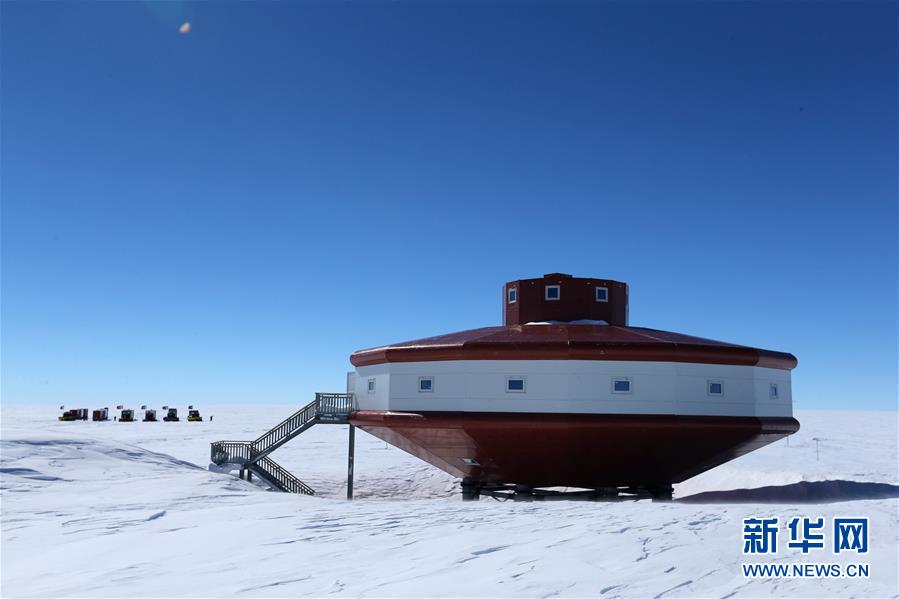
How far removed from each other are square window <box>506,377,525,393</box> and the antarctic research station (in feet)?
0.11

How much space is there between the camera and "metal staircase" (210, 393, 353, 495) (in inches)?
1141

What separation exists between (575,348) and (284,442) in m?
14.5

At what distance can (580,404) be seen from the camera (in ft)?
72.5

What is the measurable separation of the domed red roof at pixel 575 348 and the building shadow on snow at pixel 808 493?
4.60 metres

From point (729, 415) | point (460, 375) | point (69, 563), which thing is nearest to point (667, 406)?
point (729, 415)

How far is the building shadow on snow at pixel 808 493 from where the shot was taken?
23.0 metres

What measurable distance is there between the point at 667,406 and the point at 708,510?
25.8ft

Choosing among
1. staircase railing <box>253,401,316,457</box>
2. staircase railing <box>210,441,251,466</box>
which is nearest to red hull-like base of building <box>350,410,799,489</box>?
staircase railing <box>253,401,316,457</box>

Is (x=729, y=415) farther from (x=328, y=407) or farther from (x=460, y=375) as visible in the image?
(x=328, y=407)

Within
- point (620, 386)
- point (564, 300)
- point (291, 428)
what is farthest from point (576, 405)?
point (291, 428)

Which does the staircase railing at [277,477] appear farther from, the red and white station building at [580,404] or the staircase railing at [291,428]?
the red and white station building at [580,404]

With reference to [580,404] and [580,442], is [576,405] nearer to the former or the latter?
[580,404]

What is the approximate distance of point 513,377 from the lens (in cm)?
2253

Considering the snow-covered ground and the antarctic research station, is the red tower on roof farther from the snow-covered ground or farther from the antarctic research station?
the snow-covered ground
